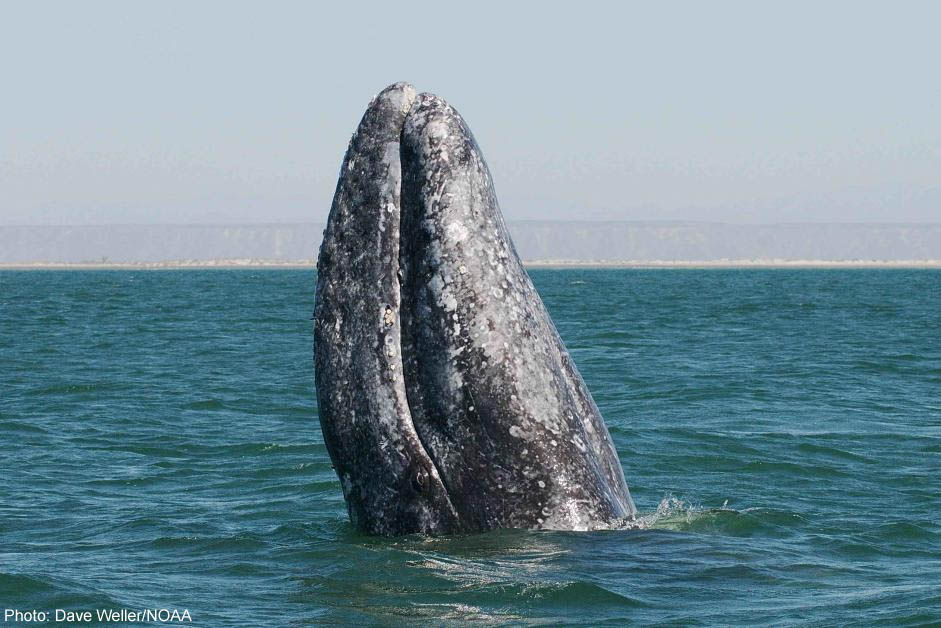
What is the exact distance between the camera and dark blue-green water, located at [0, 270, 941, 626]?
19.3ft

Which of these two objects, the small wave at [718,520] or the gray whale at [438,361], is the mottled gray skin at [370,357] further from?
the small wave at [718,520]

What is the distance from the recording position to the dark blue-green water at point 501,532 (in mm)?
5887

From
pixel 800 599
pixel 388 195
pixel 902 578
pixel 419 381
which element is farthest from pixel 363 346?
pixel 902 578

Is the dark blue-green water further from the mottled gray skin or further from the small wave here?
the mottled gray skin

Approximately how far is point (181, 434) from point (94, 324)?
20.4 metres

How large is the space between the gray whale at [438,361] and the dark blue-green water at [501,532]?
20 cm

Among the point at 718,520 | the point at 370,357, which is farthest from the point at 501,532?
the point at 718,520

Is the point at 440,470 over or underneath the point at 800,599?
over

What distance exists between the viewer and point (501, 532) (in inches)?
249

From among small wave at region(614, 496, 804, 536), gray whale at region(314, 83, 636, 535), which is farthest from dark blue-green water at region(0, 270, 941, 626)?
gray whale at region(314, 83, 636, 535)

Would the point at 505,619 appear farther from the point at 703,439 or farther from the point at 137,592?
the point at 703,439

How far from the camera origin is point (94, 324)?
104 ft

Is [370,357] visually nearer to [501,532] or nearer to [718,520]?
[501,532]

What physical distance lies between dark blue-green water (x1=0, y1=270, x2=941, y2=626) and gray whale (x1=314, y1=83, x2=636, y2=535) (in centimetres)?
20
